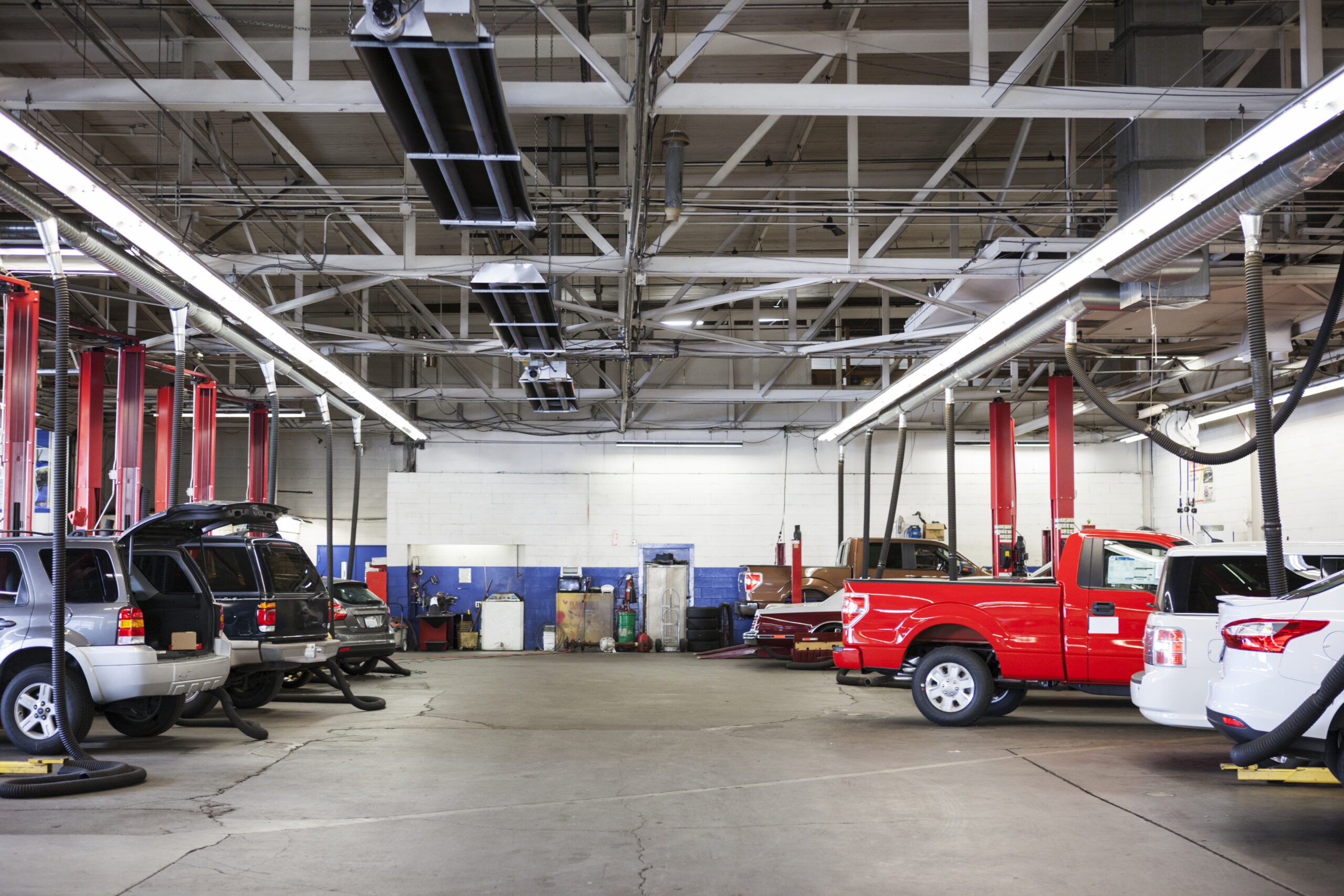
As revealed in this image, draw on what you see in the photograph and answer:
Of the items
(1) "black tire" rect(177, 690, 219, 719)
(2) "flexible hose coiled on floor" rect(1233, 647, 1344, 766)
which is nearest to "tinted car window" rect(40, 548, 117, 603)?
(1) "black tire" rect(177, 690, 219, 719)

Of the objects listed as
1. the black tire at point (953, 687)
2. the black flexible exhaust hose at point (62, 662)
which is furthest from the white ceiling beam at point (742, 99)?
the black tire at point (953, 687)

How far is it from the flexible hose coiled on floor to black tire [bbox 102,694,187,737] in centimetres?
819

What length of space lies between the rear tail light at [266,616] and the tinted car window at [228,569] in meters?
0.20

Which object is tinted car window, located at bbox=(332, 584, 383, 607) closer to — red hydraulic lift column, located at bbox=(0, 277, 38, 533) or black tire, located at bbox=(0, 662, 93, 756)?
red hydraulic lift column, located at bbox=(0, 277, 38, 533)

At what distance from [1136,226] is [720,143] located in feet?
20.6

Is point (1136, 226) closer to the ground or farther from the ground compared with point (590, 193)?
closer to the ground

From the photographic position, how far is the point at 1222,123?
12250 mm

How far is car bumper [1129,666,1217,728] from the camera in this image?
7.93 meters

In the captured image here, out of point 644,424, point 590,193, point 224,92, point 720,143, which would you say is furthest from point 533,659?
point 224,92

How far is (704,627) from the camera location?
2242 cm

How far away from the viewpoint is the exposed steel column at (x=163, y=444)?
16.6 meters

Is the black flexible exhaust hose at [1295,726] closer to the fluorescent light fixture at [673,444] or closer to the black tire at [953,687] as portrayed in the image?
the black tire at [953,687]

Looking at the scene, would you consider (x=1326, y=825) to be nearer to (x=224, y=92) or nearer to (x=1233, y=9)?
(x=1233, y=9)

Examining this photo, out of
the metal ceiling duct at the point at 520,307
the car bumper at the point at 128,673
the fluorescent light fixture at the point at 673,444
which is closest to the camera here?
the car bumper at the point at 128,673
